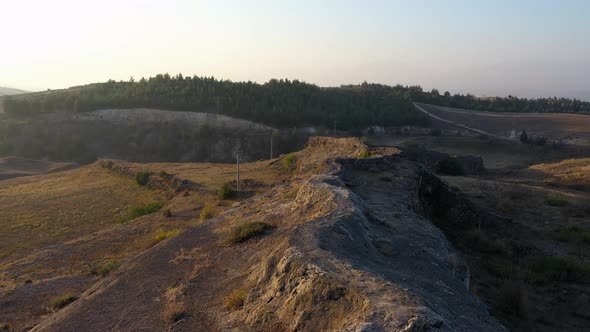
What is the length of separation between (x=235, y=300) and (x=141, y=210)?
1614 centimetres

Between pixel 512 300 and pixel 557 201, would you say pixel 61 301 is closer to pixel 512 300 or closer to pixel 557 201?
pixel 512 300

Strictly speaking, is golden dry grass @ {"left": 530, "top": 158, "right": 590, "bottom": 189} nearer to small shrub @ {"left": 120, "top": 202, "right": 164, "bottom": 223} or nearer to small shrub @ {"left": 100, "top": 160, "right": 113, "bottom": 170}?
small shrub @ {"left": 120, "top": 202, "right": 164, "bottom": 223}

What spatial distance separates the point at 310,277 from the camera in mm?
5078

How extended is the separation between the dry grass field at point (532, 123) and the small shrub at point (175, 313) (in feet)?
190

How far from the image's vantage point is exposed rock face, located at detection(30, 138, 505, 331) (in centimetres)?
450

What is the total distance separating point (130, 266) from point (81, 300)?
3.64 feet

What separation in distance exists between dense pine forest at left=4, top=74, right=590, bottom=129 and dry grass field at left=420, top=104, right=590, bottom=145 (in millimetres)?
6727

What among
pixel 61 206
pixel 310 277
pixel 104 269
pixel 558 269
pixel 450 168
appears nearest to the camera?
pixel 310 277

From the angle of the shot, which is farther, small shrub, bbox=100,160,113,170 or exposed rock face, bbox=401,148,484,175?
small shrub, bbox=100,160,113,170

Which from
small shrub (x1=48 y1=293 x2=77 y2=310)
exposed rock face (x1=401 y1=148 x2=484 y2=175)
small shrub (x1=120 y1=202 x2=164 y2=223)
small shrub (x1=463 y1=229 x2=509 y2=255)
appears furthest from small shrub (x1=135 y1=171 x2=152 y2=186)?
small shrub (x1=463 y1=229 x2=509 y2=255)

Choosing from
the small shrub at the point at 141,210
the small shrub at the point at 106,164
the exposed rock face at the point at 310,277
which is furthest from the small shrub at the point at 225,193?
the small shrub at the point at 106,164

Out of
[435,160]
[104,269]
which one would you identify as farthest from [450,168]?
[104,269]

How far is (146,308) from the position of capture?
6.66m


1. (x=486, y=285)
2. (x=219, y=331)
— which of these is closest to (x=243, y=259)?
(x=219, y=331)
